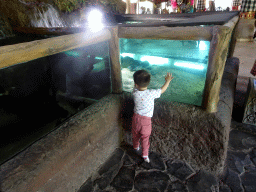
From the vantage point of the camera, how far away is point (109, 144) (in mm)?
2744

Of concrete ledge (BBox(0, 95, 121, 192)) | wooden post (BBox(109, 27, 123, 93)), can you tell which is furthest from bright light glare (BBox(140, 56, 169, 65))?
concrete ledge (BBox(0, 95, 121, 192))

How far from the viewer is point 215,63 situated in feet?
6.61

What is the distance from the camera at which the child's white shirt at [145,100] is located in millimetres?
2227

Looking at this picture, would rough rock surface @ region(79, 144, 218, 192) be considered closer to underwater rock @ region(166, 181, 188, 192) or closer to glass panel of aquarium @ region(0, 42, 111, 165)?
underwater rock @ region(166, 181, 188, 192)

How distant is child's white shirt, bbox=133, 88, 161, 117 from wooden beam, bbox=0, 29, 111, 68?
0.94 m

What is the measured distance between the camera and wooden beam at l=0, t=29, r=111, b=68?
1.34 m

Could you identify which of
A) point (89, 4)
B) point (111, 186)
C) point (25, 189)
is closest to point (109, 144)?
point (111, 186)

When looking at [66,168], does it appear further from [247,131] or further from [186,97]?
[247,131]

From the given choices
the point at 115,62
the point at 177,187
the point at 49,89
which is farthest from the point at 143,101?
the point at 49,89

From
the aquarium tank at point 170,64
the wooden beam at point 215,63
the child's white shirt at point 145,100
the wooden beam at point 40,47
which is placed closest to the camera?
the wooden beam at point 40,47

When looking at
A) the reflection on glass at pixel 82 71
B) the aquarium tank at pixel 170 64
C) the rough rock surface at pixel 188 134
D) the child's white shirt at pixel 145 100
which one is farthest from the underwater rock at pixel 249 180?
the reflection on glass at pixel 82 71

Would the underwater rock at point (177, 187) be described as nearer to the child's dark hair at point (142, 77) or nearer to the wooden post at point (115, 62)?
the child's dark hair at point (142, 77)

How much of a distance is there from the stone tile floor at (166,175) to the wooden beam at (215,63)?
3.39 ft

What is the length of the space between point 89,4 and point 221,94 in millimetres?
7496
